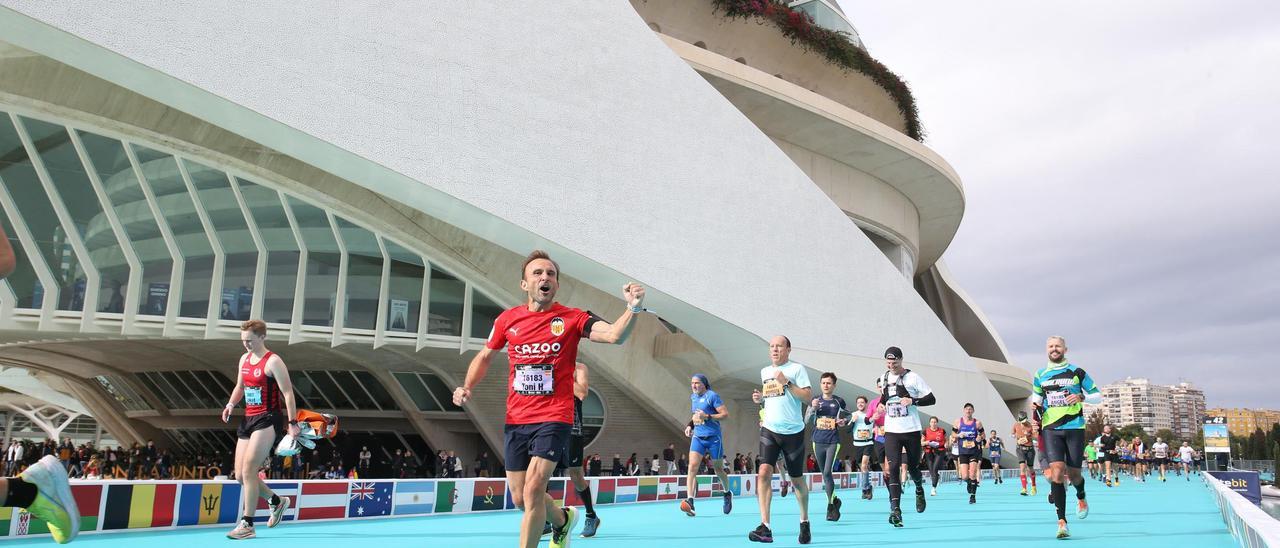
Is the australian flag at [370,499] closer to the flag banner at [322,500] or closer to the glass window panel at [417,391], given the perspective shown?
the flag banner at [322,500]

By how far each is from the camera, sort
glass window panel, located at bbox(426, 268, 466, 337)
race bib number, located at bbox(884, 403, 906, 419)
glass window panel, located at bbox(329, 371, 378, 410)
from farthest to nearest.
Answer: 1. glass window panel, located at bbox(329, 371, 378, 410)
2. glass window panel, located at bbox(426, 268, 466, 337)
3. race bib number, located at bbox(884, 403, 906, 419)

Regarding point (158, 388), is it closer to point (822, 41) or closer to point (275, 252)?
point (275, 252)

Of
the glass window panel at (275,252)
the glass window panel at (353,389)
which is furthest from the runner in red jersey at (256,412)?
the glass window panel at (353,389)

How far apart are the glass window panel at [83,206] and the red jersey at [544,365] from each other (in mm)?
13994

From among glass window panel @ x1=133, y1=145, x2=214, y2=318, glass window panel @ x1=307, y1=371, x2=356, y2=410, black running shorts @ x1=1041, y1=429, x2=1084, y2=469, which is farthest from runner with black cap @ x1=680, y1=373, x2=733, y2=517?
glass window panel @ x1=307, y1=371, x2=356, y2=410

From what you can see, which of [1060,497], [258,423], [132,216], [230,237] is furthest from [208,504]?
[230,237]

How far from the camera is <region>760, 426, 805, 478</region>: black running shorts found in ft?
24.9

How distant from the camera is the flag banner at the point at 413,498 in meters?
11.0

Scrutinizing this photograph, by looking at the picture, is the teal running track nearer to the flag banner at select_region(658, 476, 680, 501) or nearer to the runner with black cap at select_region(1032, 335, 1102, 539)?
the runner with black cap at select_region(1032, 335, 1102, 539)

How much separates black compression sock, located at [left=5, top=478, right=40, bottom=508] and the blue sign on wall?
1006 inches

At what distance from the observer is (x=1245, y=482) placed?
82.6ft

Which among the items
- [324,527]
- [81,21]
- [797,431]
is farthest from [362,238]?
[797,431]

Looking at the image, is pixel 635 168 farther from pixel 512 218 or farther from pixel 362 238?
pixel 362 238

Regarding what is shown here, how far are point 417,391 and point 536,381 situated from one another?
22.7m
